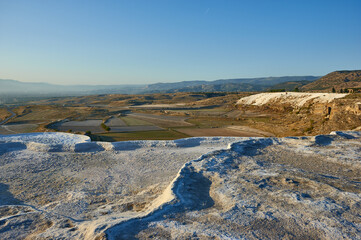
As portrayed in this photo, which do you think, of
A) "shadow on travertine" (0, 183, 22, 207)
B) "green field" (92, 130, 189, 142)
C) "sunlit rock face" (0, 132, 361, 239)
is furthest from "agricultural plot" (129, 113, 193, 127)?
"shadow on travertine" (0, 183, 22, 207)

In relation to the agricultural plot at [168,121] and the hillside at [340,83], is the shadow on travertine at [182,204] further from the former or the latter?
the hillside at [340,83]

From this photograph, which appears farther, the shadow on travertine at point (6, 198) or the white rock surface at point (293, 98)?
the white rock surface at point (293, 98)

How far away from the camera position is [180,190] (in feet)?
26.5

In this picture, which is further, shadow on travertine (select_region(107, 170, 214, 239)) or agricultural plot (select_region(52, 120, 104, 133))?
agricultural plot (select_region(52, 120, 104, 133))

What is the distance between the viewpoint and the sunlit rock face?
19.6 ft

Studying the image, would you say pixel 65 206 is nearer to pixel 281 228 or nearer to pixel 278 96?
pixel 281 228

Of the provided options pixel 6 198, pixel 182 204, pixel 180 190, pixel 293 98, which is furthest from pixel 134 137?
pixel 293 98

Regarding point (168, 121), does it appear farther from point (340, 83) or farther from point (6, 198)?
point (340, 83)

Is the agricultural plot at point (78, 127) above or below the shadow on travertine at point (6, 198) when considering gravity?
below

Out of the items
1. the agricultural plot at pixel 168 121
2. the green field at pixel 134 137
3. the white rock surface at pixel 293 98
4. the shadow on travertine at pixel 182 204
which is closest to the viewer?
the shadow on travertine at pixel 182 204

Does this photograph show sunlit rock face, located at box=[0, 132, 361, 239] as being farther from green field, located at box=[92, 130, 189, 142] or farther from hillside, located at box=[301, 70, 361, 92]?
hillside, located at box=[301, 70, 361, 92]

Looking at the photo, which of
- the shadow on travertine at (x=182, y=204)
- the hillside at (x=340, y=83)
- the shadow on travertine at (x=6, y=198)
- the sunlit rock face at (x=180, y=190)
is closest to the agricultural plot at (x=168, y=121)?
the sunlit rock face at (x=180, y=190)

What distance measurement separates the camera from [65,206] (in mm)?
7961

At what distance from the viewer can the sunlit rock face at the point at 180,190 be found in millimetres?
5977
